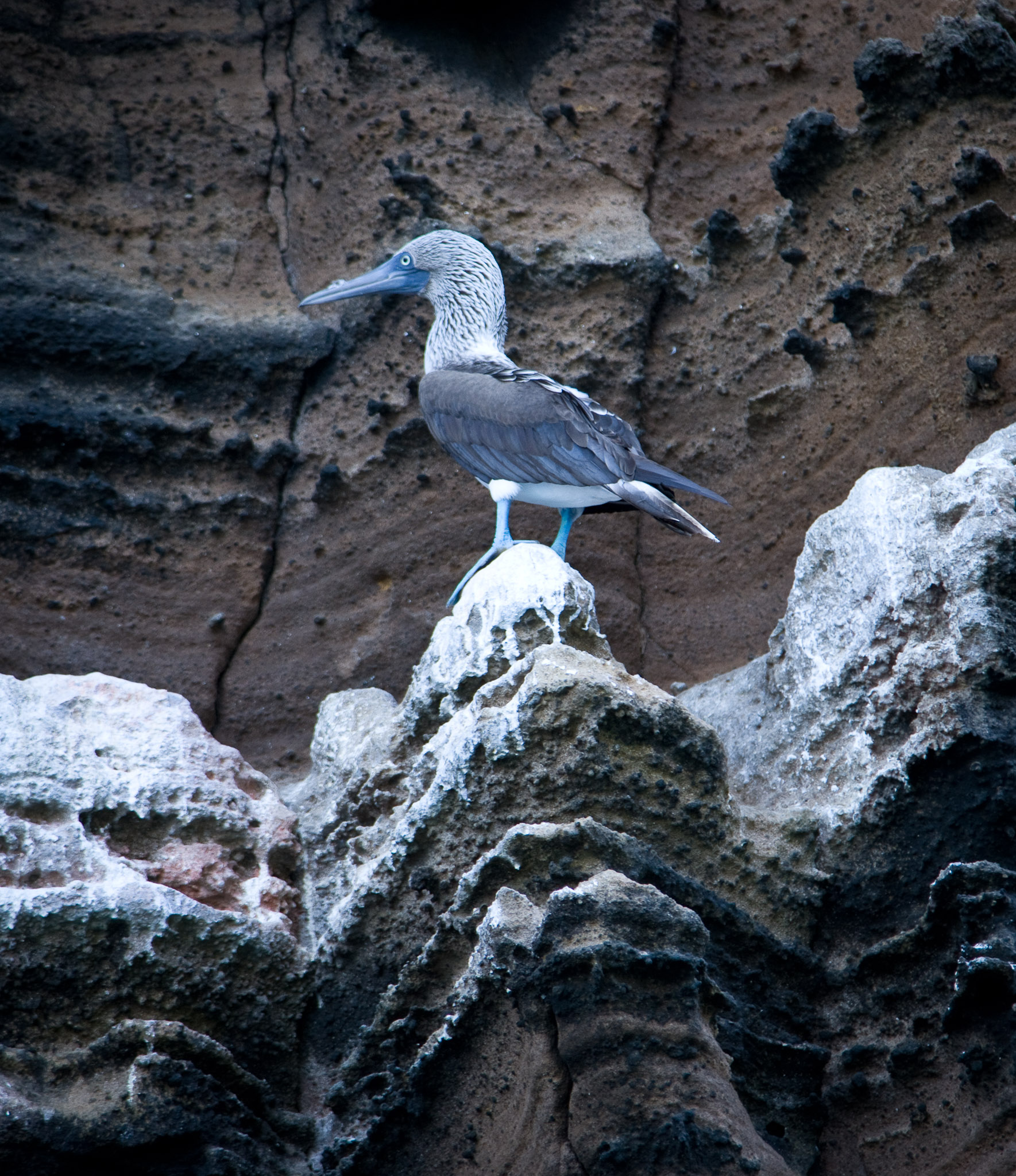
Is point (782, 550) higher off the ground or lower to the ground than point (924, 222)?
lower

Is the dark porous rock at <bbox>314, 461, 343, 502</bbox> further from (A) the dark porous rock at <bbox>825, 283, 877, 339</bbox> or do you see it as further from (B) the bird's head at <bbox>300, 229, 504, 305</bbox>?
(A) the dark porous rock at <bbox>825, 283, 877, 339</bbox>

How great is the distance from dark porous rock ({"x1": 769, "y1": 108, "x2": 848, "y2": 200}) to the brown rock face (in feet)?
0.05

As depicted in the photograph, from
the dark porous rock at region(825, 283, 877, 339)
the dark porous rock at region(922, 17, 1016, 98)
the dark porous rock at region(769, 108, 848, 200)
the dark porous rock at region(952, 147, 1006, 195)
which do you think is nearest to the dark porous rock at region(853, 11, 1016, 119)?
the dark porous rock at region(922, 17, 1016, 98)

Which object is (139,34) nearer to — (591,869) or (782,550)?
(782,550)

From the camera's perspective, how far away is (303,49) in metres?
6.08

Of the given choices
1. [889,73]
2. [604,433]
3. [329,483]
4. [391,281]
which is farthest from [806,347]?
[329,483]

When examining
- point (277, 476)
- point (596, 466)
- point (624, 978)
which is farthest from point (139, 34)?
point (624, 978)

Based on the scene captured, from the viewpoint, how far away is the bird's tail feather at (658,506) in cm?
428

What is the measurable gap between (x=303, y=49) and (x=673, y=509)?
3.42 m

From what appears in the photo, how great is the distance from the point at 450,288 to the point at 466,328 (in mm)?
218

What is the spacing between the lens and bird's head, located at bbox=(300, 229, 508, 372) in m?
5.11

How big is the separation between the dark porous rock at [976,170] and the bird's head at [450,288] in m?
1.89

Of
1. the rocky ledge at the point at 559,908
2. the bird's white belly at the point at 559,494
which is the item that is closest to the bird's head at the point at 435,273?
the bird's white belly at the point at 559,494

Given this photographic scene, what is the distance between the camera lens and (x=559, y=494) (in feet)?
14.8
